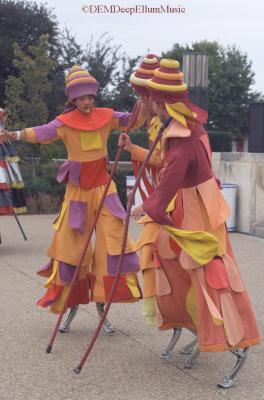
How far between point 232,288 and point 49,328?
1.92 meters

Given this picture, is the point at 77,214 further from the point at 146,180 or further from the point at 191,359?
the point at 191,359

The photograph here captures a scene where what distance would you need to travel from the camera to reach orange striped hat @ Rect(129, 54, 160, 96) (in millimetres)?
5031

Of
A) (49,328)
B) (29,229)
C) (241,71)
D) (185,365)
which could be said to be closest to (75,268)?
(49,328)

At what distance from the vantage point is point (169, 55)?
190ft

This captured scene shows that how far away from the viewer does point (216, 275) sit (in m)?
4.29

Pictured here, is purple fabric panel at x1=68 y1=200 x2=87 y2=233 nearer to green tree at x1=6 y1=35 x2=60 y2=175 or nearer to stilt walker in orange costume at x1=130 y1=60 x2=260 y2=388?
stilt walker in orange costume at x1=130 y1=60 x2=260 y2=388

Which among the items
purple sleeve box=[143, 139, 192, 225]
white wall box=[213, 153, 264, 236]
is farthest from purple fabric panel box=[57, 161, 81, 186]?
white wall box=[213, 153, 264, 236]

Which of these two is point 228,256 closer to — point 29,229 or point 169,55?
point 29,229

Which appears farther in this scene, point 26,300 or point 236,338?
point 26,300

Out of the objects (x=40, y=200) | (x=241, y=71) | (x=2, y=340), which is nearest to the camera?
(x=2, y=340)

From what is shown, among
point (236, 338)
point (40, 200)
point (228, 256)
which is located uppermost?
point (228, 256)

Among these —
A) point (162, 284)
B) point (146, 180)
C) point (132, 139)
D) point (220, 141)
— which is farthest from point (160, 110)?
point (220, 141)

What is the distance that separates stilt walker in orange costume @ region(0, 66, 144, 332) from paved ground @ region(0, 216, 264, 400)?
0.97 ft

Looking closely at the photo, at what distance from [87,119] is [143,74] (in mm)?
706
